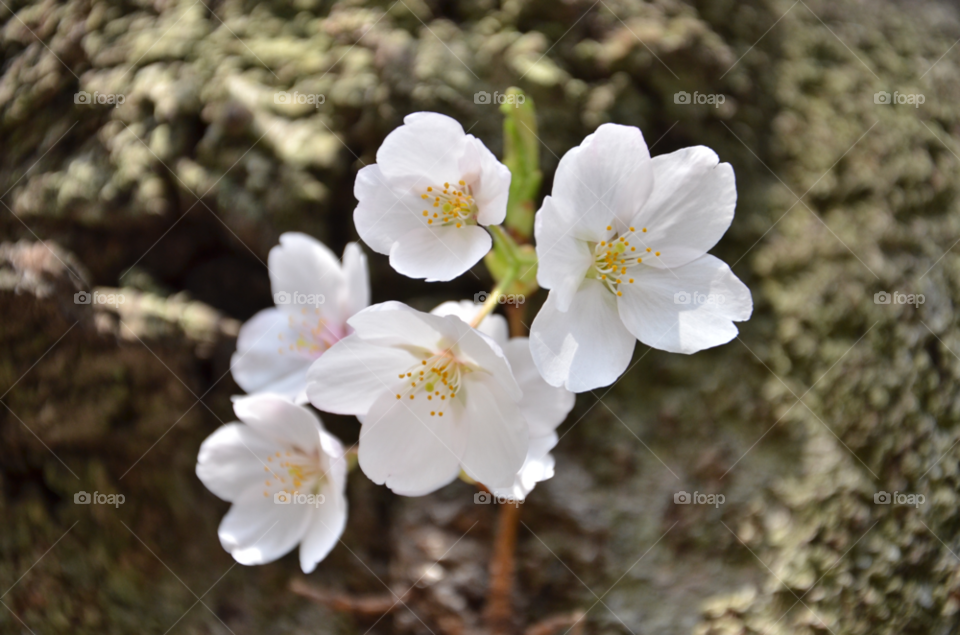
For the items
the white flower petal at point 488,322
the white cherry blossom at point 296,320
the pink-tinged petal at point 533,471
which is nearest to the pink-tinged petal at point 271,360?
the white cherry blossom at point 296,320

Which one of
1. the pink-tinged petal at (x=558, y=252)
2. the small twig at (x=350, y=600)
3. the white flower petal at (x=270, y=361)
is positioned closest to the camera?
the pink-tinged petal at (x=558, y=252)

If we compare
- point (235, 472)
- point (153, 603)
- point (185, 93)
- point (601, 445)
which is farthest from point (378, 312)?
point (153, 603)

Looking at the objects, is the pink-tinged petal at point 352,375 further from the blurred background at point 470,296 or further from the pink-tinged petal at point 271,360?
the blurred background at point 470,296

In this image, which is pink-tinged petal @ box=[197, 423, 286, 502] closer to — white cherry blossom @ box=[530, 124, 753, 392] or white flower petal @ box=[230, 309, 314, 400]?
white flower petal @ box=[230, 309, 314, 400]

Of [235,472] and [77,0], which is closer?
[235,472]

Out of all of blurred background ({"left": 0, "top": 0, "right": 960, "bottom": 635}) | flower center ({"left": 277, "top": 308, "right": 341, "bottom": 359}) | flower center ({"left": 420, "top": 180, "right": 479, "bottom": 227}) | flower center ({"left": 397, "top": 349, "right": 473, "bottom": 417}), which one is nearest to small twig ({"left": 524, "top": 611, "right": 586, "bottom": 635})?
blurred background ({"left": 0, "top": 0, "right": 960, "bottom": 635})

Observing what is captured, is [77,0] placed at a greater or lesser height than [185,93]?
greater

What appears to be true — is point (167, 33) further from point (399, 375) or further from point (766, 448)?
point (766, 448)

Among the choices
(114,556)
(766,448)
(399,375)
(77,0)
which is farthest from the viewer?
(77,0)
